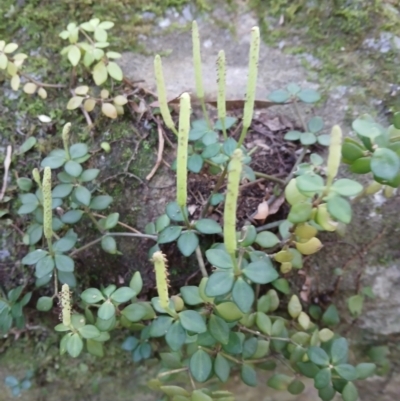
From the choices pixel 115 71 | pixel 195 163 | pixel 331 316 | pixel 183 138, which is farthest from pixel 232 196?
pixel 115 71

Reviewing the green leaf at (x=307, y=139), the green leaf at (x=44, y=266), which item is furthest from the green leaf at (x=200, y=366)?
the green leaf at (x=307, y=139)

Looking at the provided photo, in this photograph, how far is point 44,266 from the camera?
116cm

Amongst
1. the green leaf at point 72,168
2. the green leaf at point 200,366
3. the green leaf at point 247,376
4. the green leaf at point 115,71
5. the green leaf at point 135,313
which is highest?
the green leaf at point 115,71

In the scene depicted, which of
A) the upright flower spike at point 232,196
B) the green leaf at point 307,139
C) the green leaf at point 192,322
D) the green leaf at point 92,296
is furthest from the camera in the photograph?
the green leaf at point 307,139

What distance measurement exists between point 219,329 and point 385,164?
0.51 m

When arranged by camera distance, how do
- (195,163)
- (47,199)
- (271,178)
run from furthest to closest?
A: (271,178), (195,163), (47,199)

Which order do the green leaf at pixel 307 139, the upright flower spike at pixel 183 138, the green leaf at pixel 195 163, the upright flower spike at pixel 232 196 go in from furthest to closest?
1. the green leaf at pixel 307 139
2. the green leaf at pixel 195 163
3. the upright flower spike at pixel 183 138
4. the upright flower spike at pixel 232 196

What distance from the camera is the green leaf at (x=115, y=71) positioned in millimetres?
1451

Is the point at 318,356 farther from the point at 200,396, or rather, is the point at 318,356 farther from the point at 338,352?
the point at 200,396

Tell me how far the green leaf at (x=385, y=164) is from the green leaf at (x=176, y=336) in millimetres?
541

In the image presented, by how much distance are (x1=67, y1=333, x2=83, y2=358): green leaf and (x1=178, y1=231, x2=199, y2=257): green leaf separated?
12.5 inches

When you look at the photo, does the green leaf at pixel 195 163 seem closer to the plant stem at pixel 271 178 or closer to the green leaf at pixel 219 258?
the plant stem at pixel 271 178

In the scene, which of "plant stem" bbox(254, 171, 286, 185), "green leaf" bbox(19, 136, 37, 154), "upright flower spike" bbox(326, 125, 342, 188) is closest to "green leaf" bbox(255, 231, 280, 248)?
"plant stem" bbox(254, 171, 286, 185)

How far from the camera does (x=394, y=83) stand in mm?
1435
